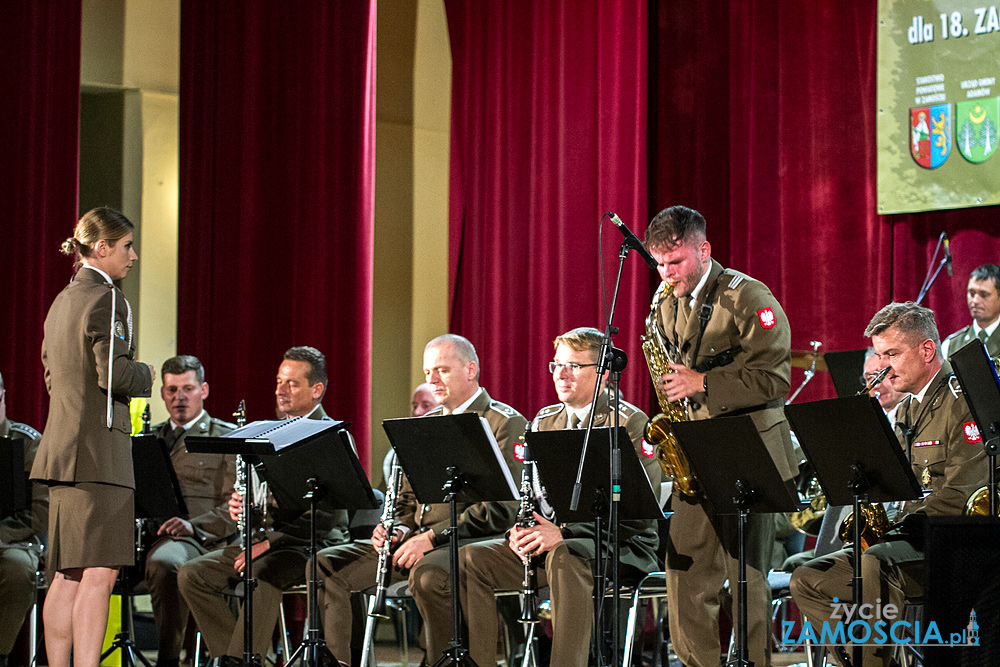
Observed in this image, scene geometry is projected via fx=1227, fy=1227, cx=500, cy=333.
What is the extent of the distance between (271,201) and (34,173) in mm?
1395

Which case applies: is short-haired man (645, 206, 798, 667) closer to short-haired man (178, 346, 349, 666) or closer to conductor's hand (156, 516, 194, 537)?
short-haired man (178, 346, 349, 666)

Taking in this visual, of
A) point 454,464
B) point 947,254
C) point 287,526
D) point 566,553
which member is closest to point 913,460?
point 566,553

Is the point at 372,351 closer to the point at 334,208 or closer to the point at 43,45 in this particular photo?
the point at 334,208

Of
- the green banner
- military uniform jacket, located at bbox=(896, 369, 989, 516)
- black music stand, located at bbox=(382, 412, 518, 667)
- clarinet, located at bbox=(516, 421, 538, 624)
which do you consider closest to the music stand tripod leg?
black music stand, located at bbox=(382, 412, 518, 667)

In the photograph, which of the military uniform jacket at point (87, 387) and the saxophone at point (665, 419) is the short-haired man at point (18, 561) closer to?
the military uniform jacket at point (87, 387)

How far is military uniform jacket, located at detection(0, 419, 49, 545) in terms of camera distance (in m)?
6.01

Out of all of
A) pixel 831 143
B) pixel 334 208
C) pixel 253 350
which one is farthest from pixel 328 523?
pixel 831 143

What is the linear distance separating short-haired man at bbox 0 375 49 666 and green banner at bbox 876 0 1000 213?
456 cm

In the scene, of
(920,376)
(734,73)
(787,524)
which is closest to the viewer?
(920,376)

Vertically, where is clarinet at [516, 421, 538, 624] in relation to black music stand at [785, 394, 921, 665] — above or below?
below

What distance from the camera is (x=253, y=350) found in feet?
25.0

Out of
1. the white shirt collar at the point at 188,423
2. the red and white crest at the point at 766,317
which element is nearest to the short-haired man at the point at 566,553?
the red and white crest at the point at 766,317

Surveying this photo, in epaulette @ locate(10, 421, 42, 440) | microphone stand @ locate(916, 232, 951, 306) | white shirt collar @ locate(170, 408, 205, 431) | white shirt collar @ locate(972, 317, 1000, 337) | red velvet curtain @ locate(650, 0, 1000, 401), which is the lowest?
epaulette @ locate(10, 421, 42, 440)

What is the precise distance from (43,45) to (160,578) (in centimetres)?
338
